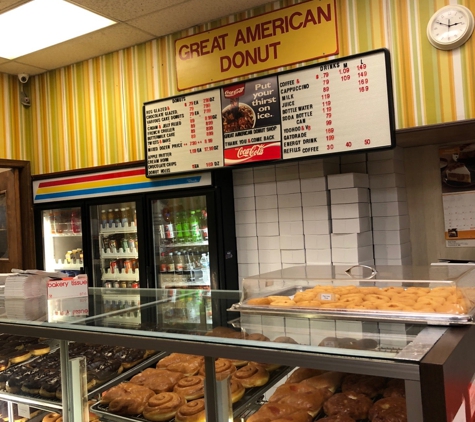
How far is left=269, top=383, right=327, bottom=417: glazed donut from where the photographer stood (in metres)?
1.50

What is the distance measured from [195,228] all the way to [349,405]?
10.7ft

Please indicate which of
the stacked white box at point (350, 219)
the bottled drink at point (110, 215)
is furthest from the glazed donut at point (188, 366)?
the bottled drink at point (110, 215)

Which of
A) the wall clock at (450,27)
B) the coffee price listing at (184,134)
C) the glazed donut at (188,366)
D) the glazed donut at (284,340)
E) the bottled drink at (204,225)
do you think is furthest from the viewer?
the bottled drink at (204,225)

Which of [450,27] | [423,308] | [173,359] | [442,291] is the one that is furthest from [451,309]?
[450,27]

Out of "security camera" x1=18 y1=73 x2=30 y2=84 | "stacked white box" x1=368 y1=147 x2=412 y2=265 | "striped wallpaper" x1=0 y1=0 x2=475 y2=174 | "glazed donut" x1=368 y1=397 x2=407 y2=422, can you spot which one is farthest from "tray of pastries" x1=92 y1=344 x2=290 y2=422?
"security camera" x1=18 y1=73 x2=30 y2=84

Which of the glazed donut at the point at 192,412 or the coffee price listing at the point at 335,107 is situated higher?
the coffee price listing at the point at 335,107

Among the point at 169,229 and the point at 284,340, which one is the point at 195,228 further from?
Answer: the point at 284,340

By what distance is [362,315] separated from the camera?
1510 mm

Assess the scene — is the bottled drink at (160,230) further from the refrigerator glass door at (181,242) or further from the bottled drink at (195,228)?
the bottled drink at (195,228)

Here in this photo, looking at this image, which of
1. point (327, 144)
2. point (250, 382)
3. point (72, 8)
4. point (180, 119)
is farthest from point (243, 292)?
point (72, 8)

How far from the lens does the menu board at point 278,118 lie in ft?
11.4

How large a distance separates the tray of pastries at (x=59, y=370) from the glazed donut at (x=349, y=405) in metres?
0.87

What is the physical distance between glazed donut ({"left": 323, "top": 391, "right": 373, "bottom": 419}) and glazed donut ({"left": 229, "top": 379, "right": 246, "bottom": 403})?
274 mm

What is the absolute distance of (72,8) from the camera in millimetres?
3963
